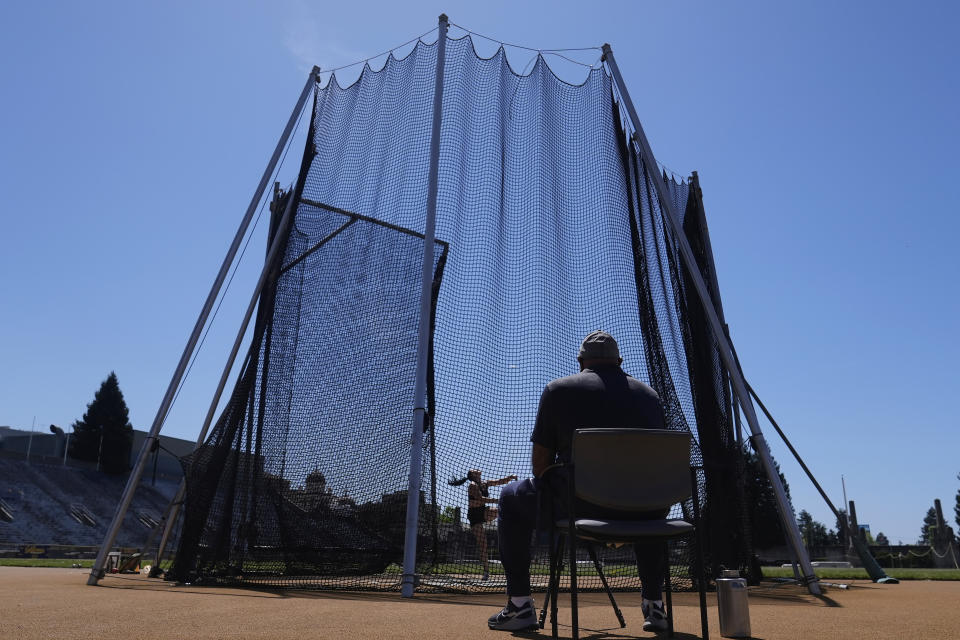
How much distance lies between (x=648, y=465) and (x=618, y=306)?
3572mm

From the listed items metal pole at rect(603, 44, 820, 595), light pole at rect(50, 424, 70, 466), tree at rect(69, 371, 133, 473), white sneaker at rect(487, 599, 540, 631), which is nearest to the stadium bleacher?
tree at rect(69, 371, 133, 473)

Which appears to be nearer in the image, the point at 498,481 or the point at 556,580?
the point at 556,580

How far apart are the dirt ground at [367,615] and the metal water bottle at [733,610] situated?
0.34 feet

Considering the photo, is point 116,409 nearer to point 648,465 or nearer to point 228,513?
point 228,513

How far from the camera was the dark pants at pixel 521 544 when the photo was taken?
8.79 feet

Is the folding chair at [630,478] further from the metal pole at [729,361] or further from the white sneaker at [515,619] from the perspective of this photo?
the metal pole at [729,361]

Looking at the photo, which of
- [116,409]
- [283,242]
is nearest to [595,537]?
[283,242]

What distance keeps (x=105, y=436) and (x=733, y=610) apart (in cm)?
5034

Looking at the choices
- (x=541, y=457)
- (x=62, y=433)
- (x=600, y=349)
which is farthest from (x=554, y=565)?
(x=62, y=433)

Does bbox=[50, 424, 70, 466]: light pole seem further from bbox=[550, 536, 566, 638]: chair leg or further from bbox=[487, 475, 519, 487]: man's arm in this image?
bbox=[550, 536, 566, 638]: chair leg

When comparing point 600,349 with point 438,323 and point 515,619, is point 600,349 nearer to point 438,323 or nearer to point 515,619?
point 515,619

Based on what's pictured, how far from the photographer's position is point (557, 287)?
19.5 feet

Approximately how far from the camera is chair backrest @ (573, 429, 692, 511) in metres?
2.30

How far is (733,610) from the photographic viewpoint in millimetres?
2561
